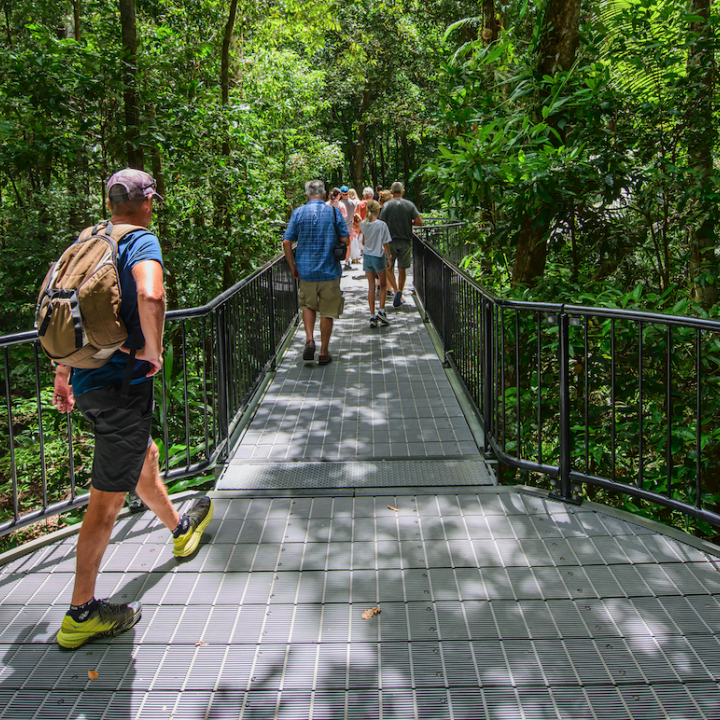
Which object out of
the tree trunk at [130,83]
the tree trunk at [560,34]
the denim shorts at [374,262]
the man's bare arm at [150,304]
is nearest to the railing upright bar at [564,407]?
the man's bare arm at [150,304]

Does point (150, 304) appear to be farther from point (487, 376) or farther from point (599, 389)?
point (599, 389)

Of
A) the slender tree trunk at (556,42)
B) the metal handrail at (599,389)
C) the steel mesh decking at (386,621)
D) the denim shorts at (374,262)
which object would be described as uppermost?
the slender tree trunk at (556,42)

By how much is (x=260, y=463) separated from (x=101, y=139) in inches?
225

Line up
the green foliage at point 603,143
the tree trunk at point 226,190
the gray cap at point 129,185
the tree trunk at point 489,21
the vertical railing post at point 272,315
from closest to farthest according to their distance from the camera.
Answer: the gray cap at point 129,185 < the green foliage at point 603,143 < the vertical railing post at point 272,315 < the tree trunk at point 489,21 < the tree trunk at point 226,190

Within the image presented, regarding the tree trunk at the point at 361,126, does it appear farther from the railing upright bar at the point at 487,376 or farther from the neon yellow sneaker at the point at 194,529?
the neon yellow sneaker at the point at 194,529

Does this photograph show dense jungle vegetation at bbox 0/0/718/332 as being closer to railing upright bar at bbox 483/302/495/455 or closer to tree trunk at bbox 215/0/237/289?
tree trunk at bbox 215/0/237/289

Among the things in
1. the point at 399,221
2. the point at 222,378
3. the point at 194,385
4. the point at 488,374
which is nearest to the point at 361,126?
the point at 399,221

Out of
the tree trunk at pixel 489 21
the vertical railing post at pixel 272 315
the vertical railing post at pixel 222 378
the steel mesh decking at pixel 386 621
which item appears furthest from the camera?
the tree trunk at pixel 489 21

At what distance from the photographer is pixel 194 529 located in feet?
13.6

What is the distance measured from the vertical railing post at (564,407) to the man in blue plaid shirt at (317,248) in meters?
4.20

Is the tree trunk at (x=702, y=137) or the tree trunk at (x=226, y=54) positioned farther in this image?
the tree trunk at (x=226, y=54)

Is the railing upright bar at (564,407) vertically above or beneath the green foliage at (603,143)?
beneath

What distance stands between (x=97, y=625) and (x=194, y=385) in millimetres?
5915

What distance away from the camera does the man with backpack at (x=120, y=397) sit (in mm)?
3248
